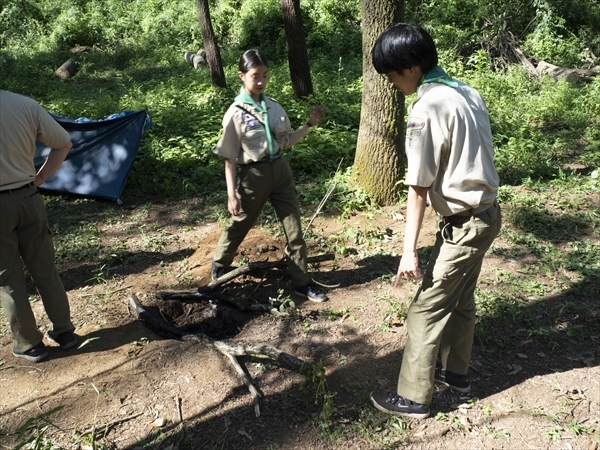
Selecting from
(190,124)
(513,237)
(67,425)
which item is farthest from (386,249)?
(190,124)

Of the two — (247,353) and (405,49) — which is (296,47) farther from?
(405,49)

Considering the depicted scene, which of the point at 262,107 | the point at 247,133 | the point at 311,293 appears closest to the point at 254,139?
the point at 247,133

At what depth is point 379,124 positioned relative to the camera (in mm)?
5480

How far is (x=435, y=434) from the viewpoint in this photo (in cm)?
294

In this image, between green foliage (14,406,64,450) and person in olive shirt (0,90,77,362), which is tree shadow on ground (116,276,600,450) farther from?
person in olive shirt (0,90,77,362)

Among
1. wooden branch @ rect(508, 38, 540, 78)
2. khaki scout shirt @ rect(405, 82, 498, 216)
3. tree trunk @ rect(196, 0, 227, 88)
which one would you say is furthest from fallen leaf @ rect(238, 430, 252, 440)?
wooden branch @ rect(508, 38, 540, 78)

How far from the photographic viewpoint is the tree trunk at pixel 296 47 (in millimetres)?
9141

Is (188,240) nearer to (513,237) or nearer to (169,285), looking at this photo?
(169,285)

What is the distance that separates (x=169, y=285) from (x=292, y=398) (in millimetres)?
→ 1851

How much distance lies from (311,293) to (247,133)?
1.37 m

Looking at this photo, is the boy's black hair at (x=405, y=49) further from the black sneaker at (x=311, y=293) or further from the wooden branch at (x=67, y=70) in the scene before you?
the wooden branch at (x=67, y=70)

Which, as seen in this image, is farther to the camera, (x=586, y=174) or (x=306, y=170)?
(x=306, y=170)

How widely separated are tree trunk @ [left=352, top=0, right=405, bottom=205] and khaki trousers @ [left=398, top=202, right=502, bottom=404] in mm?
2776

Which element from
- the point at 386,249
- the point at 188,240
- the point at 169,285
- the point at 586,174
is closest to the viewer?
the point at 169,285
